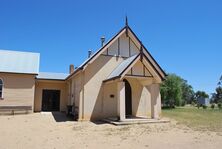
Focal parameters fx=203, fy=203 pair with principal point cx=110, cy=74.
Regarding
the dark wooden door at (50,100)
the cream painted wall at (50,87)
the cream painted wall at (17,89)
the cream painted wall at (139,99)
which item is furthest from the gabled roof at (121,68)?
the dark wooden door at (50,100)

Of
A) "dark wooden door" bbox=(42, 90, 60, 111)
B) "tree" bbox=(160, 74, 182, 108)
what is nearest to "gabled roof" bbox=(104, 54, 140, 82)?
"dark wooden door" bbox=(42, 90, 60, 111)

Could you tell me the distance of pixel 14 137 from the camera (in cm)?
869

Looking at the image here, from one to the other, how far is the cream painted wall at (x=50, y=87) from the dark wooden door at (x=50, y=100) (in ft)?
1.48

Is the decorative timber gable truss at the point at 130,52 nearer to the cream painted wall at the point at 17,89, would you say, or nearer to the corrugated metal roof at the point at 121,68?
the corrugated metal roof at the point at 121,68

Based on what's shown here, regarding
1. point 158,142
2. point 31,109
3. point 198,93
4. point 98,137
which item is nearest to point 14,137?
point 98,137

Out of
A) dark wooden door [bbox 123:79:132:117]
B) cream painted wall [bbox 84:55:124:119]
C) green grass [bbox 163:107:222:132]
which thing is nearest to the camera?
green grass [bbox 163:107:222:132]

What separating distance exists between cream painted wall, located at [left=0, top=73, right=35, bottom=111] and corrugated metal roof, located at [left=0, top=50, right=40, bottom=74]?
1.68 ft

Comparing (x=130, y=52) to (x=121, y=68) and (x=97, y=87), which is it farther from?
(x=97, y=87)

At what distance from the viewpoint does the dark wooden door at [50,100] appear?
22186mm

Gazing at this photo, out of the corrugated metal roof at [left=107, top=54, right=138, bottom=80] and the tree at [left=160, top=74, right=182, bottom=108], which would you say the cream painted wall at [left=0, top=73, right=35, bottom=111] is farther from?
the tree at [left=160, top=74, right=182, bottom=108]

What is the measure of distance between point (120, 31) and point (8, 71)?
10.6m

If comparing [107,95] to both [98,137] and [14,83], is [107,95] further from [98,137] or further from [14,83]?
[14,83]

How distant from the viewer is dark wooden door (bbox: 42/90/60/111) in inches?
873

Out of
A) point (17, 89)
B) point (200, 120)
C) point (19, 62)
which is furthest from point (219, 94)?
point (17, 89)
